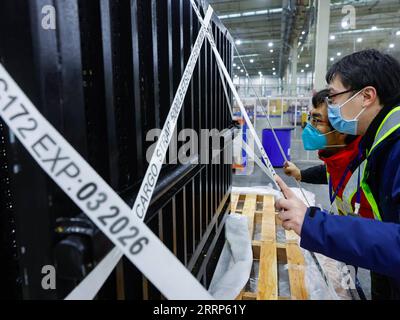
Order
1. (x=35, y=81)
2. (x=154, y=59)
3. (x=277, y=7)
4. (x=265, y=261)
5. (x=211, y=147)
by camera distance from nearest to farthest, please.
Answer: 1. (x=35, y=81)
2. (x=154, y=59)
3. (x=211, y=147)
4. (x=265, y=261)
5. (x=277, y=7)

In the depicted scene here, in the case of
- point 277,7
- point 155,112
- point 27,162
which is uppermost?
point 277,7

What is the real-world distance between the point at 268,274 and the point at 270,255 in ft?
1.23

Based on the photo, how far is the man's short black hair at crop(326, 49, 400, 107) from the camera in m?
1.62

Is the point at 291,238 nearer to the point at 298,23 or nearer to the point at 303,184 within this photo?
the point at 303,184

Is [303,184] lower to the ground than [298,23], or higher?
lower

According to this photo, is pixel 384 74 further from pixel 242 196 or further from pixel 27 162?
pixel 242 196

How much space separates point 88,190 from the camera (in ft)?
2.10

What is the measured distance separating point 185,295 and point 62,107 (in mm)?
563

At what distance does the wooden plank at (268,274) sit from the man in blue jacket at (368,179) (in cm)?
81

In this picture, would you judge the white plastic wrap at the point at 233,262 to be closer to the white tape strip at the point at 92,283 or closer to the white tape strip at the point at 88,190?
the white tape strip at the point at 92,283

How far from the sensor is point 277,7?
41.2 ft

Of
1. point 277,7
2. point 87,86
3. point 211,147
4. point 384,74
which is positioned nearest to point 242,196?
point 211,147

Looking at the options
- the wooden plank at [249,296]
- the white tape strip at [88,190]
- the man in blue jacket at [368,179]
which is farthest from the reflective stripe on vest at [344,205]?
the white tape strip at [88,190]

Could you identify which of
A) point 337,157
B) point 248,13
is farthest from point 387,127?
point 248,13
